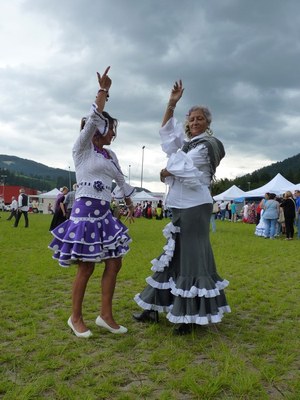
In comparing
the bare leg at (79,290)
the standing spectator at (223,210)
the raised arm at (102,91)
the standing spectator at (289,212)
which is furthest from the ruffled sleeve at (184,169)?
the standing spectator at (223,210)

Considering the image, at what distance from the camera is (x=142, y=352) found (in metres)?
3.06

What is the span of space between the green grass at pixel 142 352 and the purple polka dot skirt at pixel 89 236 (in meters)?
0.69

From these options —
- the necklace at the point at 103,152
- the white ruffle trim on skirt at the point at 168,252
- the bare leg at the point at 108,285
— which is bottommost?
the bare leg at the point at 108,285

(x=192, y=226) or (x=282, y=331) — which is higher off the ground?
(x=192, y=226)

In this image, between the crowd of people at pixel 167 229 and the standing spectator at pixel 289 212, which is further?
the standing spectator at pixel 289 212

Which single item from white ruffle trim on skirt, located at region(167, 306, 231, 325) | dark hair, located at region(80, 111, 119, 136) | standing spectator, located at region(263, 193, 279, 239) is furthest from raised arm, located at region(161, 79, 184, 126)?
standing spectator, located at region(263, 193, 279, 239)

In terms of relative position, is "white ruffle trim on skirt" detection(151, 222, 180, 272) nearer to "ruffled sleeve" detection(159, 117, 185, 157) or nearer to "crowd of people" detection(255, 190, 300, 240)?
"ruffled sleeve" detection(159, 117, 185, 157)

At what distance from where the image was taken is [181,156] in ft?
11.3

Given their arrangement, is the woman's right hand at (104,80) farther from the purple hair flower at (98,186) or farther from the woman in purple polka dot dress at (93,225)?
the purple hair flower at (98,186)

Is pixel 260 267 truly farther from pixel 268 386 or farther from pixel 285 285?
pixel 268 386

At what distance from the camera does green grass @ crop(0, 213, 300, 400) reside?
2.41 m

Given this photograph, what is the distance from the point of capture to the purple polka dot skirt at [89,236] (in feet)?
10.9

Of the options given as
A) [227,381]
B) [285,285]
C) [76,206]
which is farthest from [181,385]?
[285,285]

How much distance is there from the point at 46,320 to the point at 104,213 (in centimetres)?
Answer: 126
